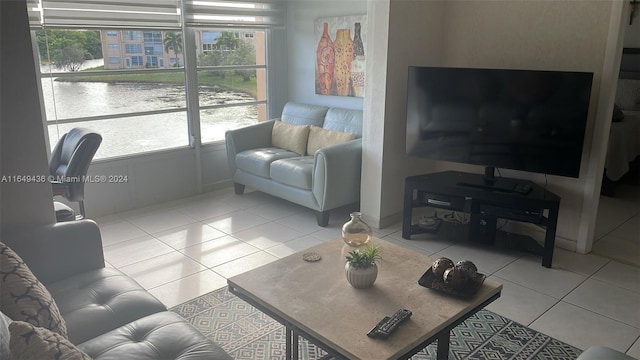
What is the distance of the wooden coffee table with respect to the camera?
1.80 metres

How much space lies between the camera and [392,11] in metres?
3.72

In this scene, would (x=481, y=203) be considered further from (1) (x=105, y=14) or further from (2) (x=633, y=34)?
(2) (x=633, y=34)

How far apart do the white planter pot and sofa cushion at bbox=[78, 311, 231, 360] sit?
2.08ft

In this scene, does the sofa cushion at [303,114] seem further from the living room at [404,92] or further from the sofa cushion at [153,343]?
the sofa cushion at [153,343]

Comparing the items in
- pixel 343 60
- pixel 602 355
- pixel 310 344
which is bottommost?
pixel 310 344

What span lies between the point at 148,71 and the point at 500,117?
10.4 feet

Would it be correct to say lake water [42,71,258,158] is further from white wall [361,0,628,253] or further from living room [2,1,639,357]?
white wall [361,0,628,253]

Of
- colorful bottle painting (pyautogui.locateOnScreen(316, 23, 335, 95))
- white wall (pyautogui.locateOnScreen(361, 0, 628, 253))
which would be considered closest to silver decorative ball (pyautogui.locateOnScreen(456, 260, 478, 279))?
white wall (pyautogui.locateOnScreen(361, 0, 628, 253))

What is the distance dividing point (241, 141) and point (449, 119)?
215 cm

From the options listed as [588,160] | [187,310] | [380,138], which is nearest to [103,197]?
[187,310]

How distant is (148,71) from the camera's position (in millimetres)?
4594

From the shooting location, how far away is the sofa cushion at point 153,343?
5.70ft

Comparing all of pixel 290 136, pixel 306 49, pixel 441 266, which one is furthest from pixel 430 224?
pixel 306 49

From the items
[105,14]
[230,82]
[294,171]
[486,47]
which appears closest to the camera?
Answer: [486,47]
